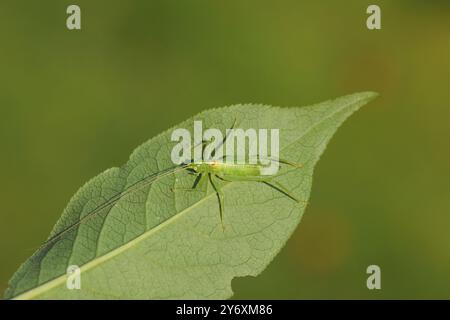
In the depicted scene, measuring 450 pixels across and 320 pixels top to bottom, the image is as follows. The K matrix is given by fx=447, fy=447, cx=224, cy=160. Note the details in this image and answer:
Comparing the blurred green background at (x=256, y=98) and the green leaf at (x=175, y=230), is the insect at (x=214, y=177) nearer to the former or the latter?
the green leaf at (x=175, y=230)

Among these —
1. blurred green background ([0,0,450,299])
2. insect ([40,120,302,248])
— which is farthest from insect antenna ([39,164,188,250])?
blurred green background ([0,0,450,299])

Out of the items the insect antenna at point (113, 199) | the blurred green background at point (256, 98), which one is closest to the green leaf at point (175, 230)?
the insect antenna at point (113, 199)

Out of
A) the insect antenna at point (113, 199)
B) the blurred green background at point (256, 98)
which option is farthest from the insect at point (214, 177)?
the blurred green background at point (256, 98)

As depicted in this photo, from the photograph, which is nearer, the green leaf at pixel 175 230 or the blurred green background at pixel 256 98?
the green leaf at pixel 175 230

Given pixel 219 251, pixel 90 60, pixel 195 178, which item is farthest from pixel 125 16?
pixel 219 251

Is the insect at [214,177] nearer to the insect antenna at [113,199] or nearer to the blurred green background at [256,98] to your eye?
the insect antenna at [113,199]

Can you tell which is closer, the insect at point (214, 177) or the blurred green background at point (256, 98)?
the insect at point (214, 177)
